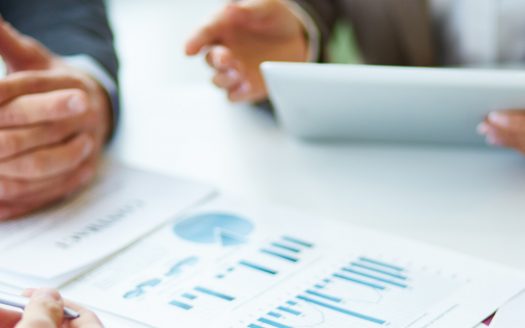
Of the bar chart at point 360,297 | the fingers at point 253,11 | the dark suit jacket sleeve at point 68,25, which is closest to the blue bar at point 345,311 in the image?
the bar chart at point 360,297

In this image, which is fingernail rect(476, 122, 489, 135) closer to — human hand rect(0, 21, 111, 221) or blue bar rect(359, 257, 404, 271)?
blue bar rect(359, 257, 404, 271)

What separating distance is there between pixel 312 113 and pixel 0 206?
30 centimetres

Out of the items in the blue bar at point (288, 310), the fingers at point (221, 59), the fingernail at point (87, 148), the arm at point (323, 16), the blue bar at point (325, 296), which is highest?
the arm at point (323, 16)

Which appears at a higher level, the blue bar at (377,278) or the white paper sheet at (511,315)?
the blue bar at (377,278)

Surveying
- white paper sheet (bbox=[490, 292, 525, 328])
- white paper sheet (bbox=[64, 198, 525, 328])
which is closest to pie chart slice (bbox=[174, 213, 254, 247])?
white paper sheet (bbox=[64, 198, 525, 328])

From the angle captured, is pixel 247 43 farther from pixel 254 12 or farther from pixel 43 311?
pixel 43 311

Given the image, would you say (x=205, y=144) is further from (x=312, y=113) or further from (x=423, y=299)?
(x=423, y=299)

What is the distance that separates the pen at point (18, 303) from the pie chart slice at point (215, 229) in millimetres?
153

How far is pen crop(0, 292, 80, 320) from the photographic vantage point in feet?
1.68

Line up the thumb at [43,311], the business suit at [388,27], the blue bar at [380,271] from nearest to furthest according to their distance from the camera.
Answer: the thumb at [43,311]
the blue bar at [380,271]
the business suit at [388,27]

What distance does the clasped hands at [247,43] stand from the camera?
78cm

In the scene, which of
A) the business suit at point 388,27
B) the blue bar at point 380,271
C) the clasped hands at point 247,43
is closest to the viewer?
the blue bar at point 380,271

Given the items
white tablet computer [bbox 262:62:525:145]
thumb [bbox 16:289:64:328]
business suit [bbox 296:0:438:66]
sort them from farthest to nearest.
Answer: business suit [bbox 296:0:438:66], white tablet computer [bbox 262:62:525:145], thumb [bbox 16:289:64:328]

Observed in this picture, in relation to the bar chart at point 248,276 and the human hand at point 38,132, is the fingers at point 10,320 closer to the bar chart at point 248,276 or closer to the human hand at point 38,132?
the bar chart at point 248,276
